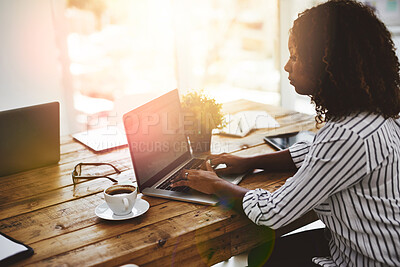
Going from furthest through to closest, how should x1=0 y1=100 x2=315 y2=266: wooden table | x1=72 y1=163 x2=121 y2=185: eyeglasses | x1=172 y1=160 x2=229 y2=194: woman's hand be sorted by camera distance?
1. x1=72 y1=163 x2=121 y2=185: eyeglasses
2. x1=172 y1=160 x2=229 y2=194: woman's hand
3. x1=0 y1=100 x2=315 y2=266: wooden table

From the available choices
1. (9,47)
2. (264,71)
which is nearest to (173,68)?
(264,71)

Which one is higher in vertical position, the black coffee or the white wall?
the white wall

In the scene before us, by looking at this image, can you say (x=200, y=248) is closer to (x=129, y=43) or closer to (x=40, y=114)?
(x=40, y=114)

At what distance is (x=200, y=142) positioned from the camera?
1.69m

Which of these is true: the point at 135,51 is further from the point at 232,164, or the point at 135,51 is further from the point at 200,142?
the point at 232,164

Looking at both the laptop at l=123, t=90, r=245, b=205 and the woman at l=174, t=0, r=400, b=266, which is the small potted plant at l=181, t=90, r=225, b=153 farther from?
the woman at l=174, t=0, r=400, b=266

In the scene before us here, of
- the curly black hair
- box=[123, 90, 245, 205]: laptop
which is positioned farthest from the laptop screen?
the curly black hair

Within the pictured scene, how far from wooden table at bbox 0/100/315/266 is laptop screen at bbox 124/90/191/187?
128 millimetres

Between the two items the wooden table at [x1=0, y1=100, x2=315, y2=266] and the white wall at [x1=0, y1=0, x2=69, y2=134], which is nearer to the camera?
the wooden table at [x1=0, y1=100, x2=315, y2=266]

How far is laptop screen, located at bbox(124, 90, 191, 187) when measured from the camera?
4.32ft

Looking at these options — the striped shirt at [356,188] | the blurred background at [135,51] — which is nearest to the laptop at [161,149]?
the striped shirt at [356,188]

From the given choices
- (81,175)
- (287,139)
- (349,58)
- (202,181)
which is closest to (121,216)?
(202,181)

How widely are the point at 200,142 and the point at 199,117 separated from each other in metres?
0.10

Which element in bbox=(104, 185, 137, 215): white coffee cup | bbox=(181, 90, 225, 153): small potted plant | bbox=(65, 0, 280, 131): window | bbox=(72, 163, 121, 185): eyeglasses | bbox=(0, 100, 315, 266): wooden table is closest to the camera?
bbox=(0, 100, 315, 266): wooden table
